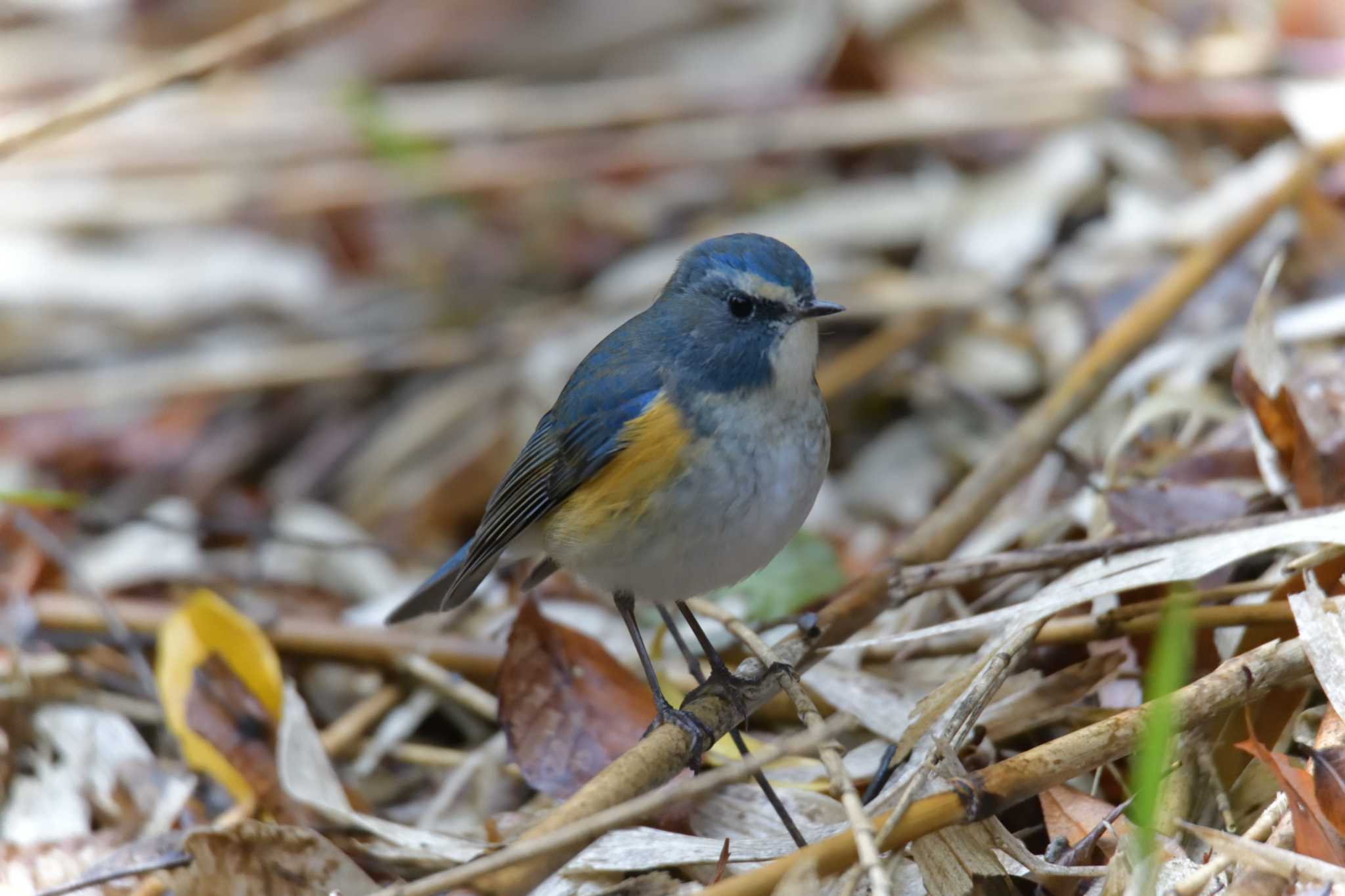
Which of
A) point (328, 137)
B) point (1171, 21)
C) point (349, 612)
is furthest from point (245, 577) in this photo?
point (1171, 21)

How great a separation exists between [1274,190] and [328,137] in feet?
14.3

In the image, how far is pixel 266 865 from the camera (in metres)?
2.81

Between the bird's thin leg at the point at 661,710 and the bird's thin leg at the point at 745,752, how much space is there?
0.10 m

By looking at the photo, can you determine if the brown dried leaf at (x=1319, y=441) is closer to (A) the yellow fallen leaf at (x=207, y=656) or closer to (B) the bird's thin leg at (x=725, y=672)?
(B) the bird's thin leg at (x=725, y=672)

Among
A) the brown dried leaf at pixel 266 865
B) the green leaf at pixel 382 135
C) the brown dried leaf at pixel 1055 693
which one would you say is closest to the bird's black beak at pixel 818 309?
the brown dried leaf at pixel 1055 693

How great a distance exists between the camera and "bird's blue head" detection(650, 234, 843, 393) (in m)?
3.14

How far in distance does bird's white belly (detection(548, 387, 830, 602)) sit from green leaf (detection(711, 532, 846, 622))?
450 millimetres

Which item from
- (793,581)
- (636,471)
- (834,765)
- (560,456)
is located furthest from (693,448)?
(834,765)

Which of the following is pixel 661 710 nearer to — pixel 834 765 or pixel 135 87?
pixel 834 765

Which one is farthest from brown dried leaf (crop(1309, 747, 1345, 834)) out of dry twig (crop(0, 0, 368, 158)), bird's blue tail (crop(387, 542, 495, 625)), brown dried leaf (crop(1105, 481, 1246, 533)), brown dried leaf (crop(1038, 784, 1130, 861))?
dry twig (crop(0, 0, 368, 158))

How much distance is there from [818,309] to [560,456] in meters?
0.72

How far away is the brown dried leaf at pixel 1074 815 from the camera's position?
2492 mm

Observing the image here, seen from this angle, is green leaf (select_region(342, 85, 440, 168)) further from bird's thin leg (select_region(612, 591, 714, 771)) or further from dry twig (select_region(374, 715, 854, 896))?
dry twig (select_region(374, 715, 854, 896))

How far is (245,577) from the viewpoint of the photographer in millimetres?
4465
